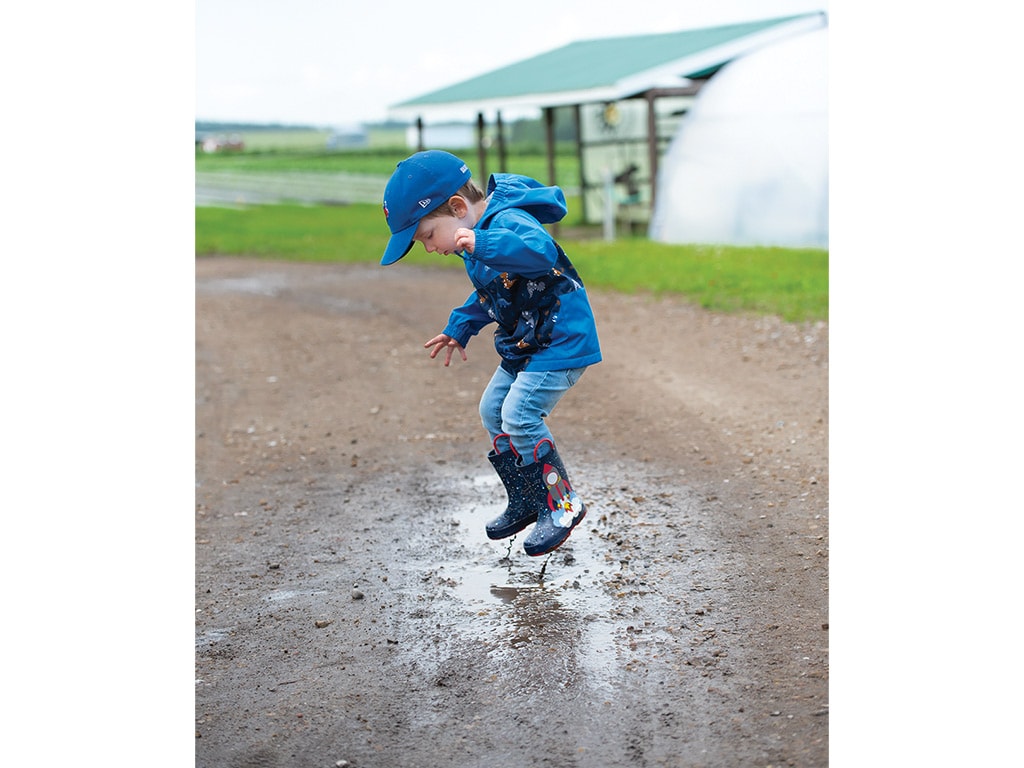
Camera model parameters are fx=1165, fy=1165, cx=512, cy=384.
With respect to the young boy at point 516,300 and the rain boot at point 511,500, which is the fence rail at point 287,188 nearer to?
the rain boot at point 511,500

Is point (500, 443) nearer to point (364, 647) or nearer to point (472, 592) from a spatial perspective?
point (472, 592)

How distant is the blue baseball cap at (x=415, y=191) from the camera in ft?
→ 11.4

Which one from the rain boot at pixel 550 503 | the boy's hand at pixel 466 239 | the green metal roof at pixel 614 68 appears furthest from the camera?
the green metal roof at pixel 614 68

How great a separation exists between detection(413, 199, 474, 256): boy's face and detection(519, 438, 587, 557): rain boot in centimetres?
72

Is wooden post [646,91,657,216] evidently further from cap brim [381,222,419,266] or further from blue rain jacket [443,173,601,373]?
cap brim [381,222,419,266]

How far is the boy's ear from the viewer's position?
3539mm

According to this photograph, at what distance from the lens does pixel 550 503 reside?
3.84 metres

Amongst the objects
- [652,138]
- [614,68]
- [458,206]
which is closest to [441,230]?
[458,206]

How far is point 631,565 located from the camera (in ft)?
13.3

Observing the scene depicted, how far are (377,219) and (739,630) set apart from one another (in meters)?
20.7

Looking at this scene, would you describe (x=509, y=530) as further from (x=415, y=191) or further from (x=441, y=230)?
(x=415, y=191)

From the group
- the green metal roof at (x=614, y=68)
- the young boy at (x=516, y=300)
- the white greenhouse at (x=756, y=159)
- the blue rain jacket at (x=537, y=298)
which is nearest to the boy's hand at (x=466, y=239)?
the young boy at (x=516, y=300)

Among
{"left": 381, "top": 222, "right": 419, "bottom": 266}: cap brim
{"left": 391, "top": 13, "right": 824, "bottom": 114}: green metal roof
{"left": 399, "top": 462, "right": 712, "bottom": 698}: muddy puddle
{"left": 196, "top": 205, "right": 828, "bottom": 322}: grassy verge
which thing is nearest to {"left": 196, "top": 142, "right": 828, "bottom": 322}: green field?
{"left": 196, "top": 205, "right": 828, "bottom": 322}: grassy verge

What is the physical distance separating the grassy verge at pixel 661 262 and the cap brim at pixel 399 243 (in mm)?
5905
